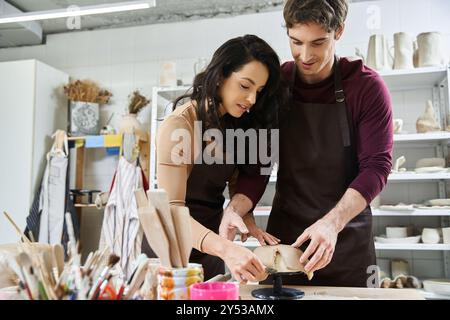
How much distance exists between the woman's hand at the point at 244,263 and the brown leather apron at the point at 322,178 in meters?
0.42

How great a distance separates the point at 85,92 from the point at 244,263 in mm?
2957

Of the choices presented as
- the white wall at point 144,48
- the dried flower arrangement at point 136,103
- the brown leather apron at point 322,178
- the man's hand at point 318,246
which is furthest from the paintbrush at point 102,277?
the dried flower arrangement at point 136,103

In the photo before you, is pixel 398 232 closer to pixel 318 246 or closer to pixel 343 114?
pixel 343 114

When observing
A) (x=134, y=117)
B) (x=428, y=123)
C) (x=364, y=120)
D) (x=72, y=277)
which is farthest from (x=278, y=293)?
(x=134, y=117)

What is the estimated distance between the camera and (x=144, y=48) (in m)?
3.71

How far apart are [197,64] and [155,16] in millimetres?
748

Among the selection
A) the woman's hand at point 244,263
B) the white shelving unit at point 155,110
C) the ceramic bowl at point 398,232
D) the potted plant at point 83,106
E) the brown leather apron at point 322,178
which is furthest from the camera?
the potted plant at point 83,106

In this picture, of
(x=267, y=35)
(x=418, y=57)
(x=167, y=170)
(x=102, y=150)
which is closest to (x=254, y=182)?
(x=167, y=170)

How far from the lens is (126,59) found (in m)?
3.74

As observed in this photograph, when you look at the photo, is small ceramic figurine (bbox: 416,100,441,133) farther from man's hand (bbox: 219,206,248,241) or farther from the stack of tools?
the stack of tools

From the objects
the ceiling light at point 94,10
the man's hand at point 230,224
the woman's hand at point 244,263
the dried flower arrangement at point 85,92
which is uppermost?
the ceiling light at point 94,10

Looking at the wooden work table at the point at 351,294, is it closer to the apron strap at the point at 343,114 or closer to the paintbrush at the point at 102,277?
the paintbrush at the point at 102,277

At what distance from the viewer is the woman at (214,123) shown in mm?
1242

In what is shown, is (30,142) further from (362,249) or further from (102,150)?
(362,249)
